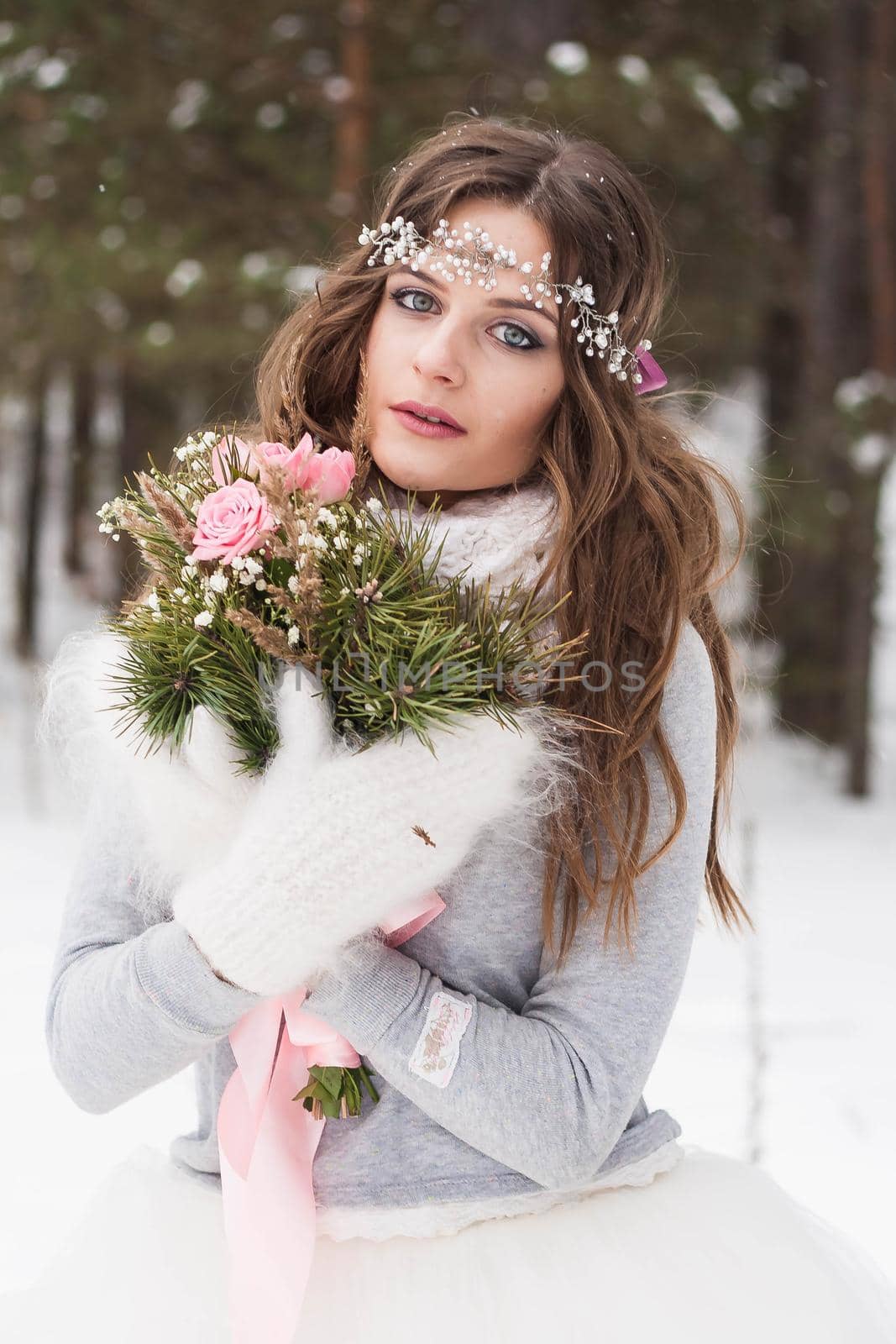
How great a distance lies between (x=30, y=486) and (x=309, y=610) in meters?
13.6

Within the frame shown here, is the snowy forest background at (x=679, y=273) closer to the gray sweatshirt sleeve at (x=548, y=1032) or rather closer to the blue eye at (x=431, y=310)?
the gray sweatshirt sleeve at (x=548, y=1032)

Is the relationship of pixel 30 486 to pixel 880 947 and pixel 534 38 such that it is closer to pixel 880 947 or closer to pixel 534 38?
pixel 534 38

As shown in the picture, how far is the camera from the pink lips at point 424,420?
1569 mm

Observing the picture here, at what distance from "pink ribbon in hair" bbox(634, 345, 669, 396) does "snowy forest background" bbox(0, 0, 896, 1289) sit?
76.1 inches

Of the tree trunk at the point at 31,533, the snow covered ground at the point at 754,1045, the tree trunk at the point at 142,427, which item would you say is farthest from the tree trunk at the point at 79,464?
the snow covered ground at the point at 754,1045

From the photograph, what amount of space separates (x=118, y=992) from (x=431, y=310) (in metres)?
0.97

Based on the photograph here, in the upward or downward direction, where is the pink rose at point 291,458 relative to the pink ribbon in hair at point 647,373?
downward

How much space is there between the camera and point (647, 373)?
1.73 meters

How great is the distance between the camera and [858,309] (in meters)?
10.0

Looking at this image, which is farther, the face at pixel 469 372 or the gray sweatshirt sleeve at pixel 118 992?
the face at pixel 469 372

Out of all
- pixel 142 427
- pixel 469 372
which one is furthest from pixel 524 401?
pixel 142 427

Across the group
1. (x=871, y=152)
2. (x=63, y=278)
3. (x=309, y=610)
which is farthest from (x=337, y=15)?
(x=309, y=610)

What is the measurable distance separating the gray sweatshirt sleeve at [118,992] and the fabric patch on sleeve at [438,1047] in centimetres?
19

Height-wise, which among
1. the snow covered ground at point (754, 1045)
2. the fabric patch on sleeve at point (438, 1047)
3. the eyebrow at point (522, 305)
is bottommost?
the snow covered ground at point (754, 1045)
